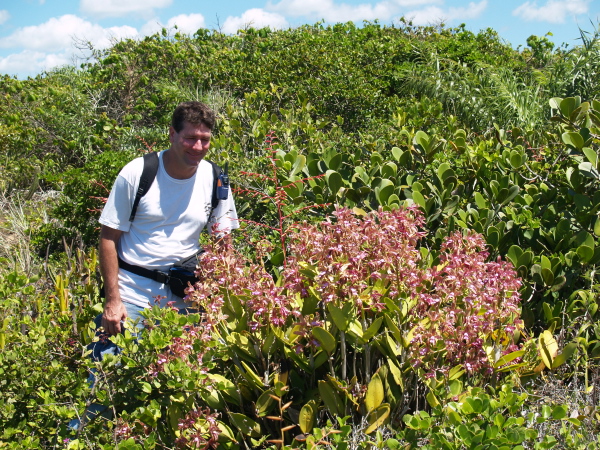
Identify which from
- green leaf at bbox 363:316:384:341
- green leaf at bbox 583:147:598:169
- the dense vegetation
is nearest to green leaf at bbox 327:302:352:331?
the dense vegetation

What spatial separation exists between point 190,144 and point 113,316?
982 mm

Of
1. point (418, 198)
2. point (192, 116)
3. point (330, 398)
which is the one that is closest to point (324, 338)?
point (330, 398)

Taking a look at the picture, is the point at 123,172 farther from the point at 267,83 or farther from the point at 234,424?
the point at 267,83

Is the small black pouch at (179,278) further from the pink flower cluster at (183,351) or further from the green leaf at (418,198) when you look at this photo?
the green leaf at (418,198)

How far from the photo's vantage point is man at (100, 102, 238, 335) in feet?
10.3

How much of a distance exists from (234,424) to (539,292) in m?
1.93

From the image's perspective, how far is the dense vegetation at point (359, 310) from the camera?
238cm

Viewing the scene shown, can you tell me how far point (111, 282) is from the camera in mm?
3105

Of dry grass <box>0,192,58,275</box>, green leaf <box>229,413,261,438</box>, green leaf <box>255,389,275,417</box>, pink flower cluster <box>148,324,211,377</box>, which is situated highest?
dry grass <box>0,192,58,275</box>

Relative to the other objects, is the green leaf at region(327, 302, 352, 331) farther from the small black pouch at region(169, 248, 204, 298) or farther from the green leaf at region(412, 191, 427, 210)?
the green leaf at region(412, 191, 427, 210)

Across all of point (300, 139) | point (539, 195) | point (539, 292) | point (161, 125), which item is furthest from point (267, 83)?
point (539, 292)

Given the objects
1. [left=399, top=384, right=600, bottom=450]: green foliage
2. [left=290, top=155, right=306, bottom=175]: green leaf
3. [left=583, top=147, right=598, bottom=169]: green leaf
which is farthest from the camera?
[left=290, top=155, right=306, bottom=175]: green leaf

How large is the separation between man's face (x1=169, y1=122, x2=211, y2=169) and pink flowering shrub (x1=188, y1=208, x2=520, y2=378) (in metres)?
0.72

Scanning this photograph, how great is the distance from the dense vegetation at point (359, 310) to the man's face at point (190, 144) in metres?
0.53
